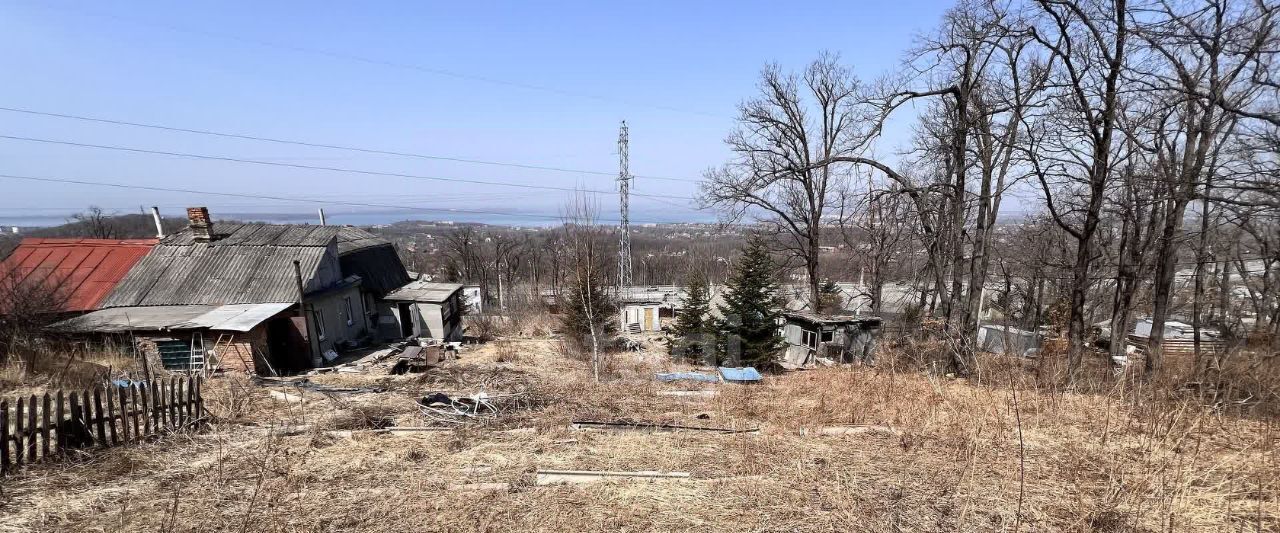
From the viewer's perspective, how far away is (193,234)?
19.3 metres

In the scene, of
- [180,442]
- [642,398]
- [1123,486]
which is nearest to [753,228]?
[642,398]

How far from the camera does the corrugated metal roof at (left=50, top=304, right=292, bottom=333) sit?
14414mm

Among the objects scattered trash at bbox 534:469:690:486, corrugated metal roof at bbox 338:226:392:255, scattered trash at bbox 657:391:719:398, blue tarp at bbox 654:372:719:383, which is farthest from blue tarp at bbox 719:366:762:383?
corrugated metal roof at bbox 338:226:392:255

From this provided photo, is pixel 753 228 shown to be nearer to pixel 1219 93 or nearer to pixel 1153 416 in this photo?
pixel 1219 93

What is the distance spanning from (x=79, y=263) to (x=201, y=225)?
3728mm

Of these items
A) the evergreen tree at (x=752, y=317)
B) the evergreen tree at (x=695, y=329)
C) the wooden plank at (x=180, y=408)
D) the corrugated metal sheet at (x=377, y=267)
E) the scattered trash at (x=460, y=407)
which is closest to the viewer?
the wooden plank at (x=180, y=408)

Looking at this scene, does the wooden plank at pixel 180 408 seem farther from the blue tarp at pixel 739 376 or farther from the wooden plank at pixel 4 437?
the blue tarp at pixel 739 376

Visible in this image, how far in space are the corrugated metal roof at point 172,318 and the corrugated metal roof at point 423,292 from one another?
5907 millimetres

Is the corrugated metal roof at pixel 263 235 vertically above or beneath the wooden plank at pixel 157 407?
above

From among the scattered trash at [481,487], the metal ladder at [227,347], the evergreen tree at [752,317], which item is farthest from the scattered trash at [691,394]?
the metal ladder at [227,347]

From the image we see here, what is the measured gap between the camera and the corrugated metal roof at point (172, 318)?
14.4m

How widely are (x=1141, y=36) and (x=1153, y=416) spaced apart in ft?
19.7

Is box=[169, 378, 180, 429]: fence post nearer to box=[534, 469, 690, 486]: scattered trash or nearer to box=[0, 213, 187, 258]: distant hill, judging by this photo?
box=[534, 469, 690, 486]: scattered trash

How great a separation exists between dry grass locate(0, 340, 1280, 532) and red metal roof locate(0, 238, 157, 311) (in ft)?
50.7
